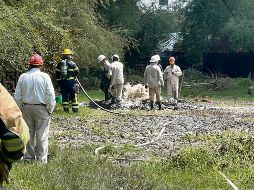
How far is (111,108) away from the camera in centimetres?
2083

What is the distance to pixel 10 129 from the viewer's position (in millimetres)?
4074

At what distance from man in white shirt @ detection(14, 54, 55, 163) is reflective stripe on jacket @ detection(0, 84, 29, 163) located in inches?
196

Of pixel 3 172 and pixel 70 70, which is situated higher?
pixel 3 172

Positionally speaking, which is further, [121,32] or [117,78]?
[121,32]

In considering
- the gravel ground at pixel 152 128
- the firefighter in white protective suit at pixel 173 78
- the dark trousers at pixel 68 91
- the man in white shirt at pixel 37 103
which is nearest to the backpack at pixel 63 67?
the dark trousers at pixel 68 91

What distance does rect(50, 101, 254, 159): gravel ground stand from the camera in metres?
12.4

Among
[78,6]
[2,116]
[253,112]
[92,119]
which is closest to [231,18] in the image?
[78,6]

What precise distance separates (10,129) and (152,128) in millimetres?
11032

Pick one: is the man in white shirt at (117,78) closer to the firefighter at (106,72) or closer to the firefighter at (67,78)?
the firefighter at (106,72)

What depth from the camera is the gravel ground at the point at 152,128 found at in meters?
12.4

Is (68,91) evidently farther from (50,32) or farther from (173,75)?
(173,75)

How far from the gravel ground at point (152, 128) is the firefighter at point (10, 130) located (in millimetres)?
6564

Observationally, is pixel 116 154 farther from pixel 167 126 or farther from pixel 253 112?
pixel 253 112

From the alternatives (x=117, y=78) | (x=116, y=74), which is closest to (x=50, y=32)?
(x=116, y=74)
